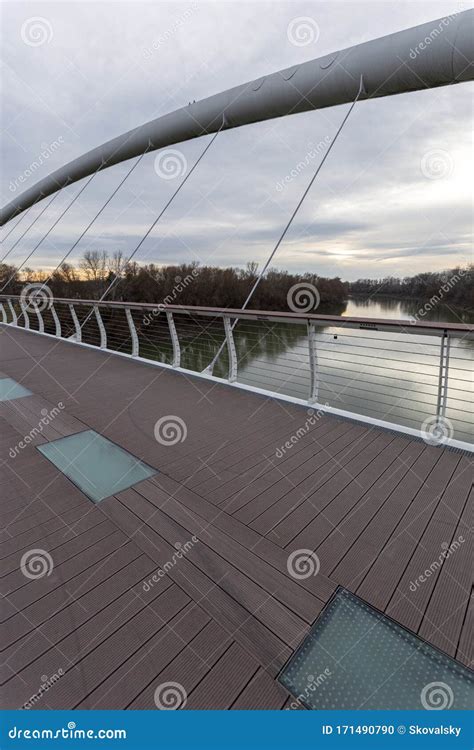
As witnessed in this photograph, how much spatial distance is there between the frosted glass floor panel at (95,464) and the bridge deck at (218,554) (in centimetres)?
8

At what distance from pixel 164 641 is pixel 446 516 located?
142cm

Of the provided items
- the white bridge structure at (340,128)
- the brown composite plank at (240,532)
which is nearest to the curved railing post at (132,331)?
the white bridge structure at (340,128)

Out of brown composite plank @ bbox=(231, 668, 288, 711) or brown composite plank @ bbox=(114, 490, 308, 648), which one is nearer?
brown composite plank @ bbox=(231, 668, 288, 711)

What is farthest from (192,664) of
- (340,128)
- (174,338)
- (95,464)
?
(340,128)

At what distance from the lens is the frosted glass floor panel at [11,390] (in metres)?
3.47

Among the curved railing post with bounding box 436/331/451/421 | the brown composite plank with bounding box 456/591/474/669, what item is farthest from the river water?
the brown composite plank with bounding box 456/591/474/669

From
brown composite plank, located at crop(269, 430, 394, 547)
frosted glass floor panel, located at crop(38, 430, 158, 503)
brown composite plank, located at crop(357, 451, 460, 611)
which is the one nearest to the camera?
brown composite plank, located at crop(357, 451, 460, 611)

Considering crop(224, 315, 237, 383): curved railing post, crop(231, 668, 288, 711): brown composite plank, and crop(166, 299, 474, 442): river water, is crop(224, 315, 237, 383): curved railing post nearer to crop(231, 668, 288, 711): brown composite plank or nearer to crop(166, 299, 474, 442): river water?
crop(166, 299, 474, 442): river water

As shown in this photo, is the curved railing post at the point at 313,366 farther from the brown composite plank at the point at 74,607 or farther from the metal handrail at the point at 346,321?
the brown composite plank at the point at 74,607

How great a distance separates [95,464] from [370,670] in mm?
1804

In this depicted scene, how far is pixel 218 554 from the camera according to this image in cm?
153

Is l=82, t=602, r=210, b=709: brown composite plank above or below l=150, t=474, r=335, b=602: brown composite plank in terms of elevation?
below

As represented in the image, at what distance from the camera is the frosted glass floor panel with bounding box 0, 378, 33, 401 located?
11.4 ft

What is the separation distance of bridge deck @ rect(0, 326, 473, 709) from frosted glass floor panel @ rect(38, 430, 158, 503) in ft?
0.25
